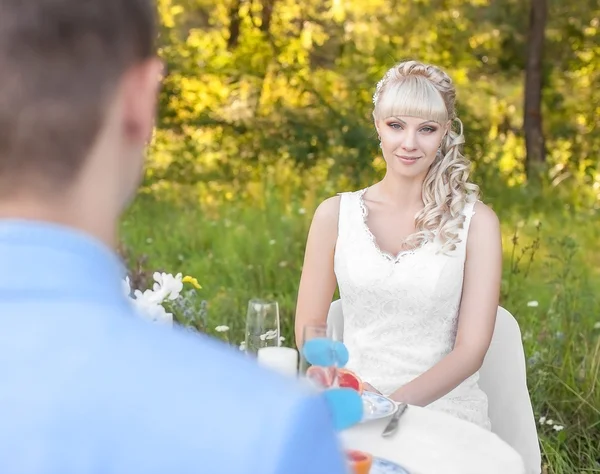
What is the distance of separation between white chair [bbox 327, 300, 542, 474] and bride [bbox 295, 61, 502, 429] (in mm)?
73

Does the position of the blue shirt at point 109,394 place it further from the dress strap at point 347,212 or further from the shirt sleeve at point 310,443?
the dress strap at point 347,212

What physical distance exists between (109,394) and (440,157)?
8.06 ft

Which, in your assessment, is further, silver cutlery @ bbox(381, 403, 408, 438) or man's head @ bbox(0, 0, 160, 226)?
silver cutlery @ bbox(381, 403, 408, 438)

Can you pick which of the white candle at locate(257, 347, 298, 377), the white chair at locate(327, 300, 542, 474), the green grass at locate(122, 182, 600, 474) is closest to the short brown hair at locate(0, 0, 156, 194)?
the white candle at locate(257, 347, 298, 377)

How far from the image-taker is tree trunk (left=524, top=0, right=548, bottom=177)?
29.6 ft

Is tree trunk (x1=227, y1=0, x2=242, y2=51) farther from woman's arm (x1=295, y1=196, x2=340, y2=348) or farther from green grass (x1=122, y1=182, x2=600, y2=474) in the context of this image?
woman's arm (x1=295, y1=196, x2=340, y2=348)

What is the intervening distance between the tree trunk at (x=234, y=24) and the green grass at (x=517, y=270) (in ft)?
13.0

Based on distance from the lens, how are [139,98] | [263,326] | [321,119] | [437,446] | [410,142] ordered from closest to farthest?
[139,98] → [437,446] → [263,326] → [410,142] → [321,119]

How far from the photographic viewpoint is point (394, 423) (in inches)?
80.4

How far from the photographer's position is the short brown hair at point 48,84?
2.29 feet

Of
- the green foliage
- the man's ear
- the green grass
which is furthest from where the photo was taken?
the green foliage

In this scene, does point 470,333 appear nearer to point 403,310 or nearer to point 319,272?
point 403,310

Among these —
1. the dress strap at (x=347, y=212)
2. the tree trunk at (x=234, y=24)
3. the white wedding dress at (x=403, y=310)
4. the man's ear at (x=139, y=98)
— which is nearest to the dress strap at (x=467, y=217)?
the white wedding dress at (x=403, y=310)

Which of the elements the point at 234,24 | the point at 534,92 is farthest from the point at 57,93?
the point at 234,24
